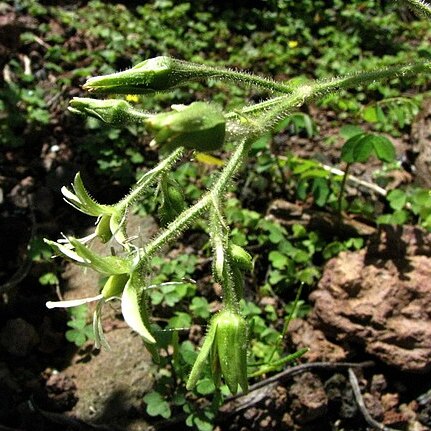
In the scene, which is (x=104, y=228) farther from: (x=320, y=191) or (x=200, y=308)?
(x=320, y=191)

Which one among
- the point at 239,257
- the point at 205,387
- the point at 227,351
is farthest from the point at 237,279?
the point at 205,387

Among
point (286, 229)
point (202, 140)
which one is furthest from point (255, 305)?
point (202, 140)

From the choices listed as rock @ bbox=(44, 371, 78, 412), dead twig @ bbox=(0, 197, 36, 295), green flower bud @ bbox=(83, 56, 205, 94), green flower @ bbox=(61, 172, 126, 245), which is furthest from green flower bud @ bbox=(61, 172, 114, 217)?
dead twig @ bbox=(0, 197, 36, 295)

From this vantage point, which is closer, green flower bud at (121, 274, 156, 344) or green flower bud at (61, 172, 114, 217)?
green flower bud at (121, 274, 156, 344)

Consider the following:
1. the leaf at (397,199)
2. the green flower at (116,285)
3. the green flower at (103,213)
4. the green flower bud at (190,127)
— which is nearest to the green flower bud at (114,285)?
the green flower at (116,285)

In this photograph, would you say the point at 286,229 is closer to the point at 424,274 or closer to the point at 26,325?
the point at 424,274

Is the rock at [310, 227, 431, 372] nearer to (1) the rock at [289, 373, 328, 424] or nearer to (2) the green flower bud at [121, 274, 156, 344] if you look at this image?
(1) the rock at [289, 373, 328, 424]

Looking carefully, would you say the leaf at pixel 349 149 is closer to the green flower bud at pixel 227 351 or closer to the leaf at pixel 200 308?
the leaf at pixel 200 308
